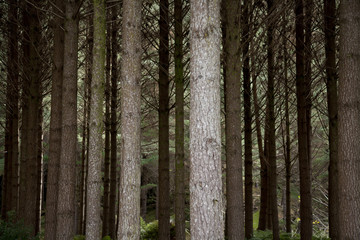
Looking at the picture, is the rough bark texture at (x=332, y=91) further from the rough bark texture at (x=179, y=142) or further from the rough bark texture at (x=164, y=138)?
the rough bark texture at (x=164, y=138)

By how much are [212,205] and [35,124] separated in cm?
655

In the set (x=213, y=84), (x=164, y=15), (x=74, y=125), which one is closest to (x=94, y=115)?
(x=74, y=125)

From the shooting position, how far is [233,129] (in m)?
5.92

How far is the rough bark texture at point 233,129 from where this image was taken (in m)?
5.77

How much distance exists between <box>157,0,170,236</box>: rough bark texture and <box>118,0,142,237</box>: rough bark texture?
8.67ft

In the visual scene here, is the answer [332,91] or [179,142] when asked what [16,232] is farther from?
[332,91]

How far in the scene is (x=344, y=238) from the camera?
4543 mm

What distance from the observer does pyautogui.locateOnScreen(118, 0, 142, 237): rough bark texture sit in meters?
4.47

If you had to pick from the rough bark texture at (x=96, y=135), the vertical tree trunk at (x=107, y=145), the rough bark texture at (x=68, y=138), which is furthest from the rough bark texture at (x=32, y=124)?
the rough bark texture at (x=96, y=135)

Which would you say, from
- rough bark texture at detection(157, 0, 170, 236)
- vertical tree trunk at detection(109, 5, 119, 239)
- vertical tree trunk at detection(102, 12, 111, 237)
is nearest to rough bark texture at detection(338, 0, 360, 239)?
rough bark texture at detection(157, 0, 170, 236)

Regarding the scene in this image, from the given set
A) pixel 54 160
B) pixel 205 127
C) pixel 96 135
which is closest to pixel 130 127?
pixel 96 135

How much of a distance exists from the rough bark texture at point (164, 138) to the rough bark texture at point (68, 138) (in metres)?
2.10

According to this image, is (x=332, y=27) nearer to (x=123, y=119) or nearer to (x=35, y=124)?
(x=123, y=119)

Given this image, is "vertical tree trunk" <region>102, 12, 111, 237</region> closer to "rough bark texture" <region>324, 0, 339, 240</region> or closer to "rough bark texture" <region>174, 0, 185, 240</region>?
"rough bark texture" <region>174, 0, 185, 240</region>
